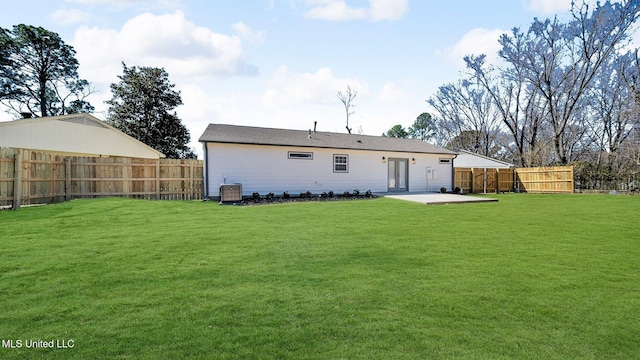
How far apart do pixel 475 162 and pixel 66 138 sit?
2750 cm

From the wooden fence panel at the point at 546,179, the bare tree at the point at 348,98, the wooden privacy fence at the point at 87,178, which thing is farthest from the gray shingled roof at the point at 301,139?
the bare tree at the point at 348,98

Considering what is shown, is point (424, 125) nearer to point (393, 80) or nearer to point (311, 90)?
point (311, 90)

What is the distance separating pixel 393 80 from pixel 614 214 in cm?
1290

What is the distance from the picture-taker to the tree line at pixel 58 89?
26.0 m

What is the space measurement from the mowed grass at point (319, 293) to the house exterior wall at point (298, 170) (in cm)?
726

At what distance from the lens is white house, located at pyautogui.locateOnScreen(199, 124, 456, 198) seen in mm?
13703

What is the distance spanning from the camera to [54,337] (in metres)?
2.43

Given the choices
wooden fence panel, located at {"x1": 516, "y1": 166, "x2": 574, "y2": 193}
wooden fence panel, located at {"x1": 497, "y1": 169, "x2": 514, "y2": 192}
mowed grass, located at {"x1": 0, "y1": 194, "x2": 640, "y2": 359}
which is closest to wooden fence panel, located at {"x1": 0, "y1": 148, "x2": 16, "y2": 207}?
mowed grass, located at {"x1": 0, "y1": 194, "x2": 640, "y2": 359}

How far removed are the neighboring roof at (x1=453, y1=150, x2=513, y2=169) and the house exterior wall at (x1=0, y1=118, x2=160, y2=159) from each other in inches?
944

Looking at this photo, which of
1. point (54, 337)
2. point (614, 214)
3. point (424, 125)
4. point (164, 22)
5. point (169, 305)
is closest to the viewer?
point (54, 337)

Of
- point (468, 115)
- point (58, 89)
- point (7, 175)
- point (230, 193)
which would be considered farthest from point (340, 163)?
point (58, 89)

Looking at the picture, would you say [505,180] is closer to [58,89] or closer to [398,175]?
[398,175]

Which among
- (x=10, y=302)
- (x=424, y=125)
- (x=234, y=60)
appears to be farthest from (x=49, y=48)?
(x=424, y=125)

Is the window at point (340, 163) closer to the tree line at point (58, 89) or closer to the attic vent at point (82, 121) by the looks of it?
the attic vent at point (82, 121)
